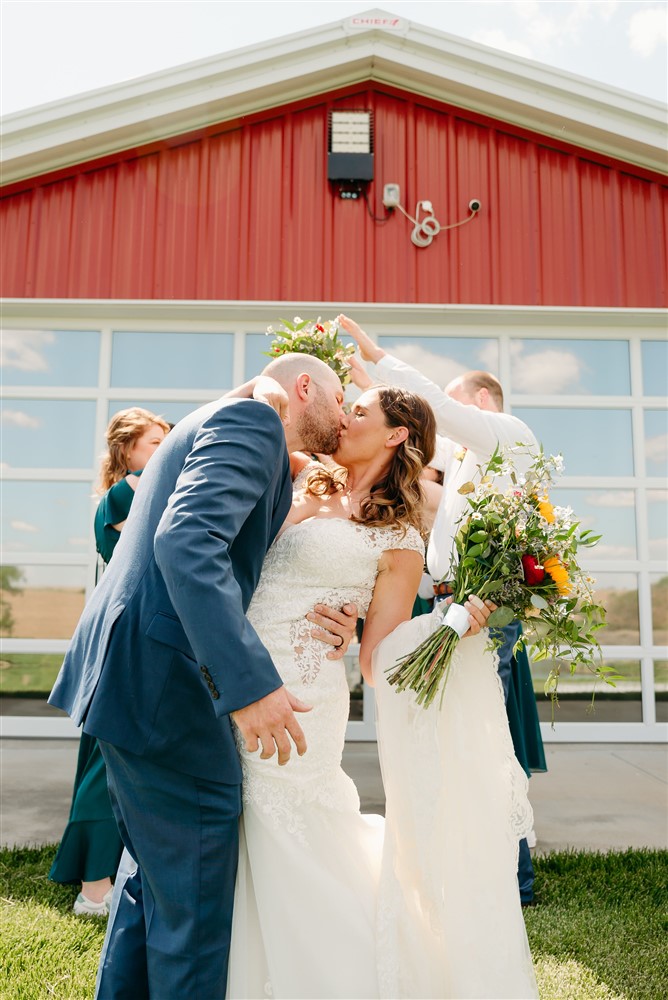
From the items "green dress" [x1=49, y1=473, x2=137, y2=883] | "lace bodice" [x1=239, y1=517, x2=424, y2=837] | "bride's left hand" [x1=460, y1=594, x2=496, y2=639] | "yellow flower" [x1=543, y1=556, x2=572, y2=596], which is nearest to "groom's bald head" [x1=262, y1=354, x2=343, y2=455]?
"lace bodice" [x1=239, y1=517, x2=424, y2=837]

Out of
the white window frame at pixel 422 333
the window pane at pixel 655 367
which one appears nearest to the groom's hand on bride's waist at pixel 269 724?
the white window frame at pixel 422 333

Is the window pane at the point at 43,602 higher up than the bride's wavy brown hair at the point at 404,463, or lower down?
lower down

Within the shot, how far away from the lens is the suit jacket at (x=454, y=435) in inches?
137

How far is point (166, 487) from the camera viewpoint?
5.93 ft

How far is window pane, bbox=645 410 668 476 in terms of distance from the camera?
22.0 feet

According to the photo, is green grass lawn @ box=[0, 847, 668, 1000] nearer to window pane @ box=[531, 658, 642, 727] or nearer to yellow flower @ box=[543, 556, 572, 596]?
yellow flower @ box=[543, 556, 572, 596]

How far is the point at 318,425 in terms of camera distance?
2355 mm

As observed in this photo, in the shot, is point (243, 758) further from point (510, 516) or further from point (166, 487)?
point (510, 516)

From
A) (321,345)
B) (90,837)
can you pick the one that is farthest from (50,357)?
(90,837)

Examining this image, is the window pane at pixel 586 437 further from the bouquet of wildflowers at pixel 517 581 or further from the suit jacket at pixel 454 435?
the bouquet of wildflowers at pixel 517 581

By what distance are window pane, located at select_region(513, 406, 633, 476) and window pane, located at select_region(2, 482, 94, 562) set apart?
3.94m

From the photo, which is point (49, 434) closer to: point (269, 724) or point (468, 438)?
point (468, 438)

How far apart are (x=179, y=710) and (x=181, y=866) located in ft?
1.19

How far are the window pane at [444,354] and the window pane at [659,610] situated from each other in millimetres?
2326
